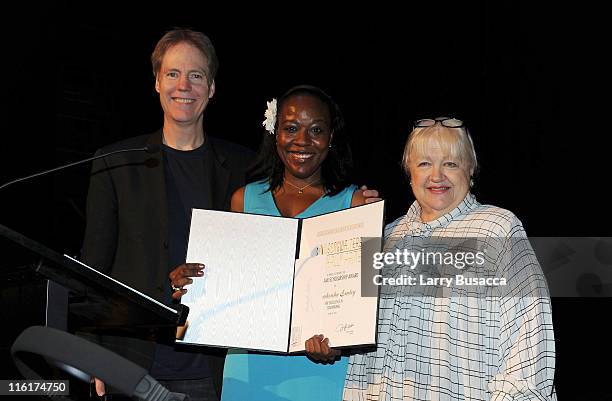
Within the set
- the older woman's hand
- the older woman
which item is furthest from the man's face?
the older woman's hand

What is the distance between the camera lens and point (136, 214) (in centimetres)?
293

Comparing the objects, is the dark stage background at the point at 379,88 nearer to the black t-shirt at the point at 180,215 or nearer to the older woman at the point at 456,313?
the black t-shirt at the point at 180,215

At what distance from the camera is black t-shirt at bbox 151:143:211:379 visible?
283cm

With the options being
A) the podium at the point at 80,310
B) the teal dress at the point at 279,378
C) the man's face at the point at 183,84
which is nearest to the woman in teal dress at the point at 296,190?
the teal dress at the point at 279,378

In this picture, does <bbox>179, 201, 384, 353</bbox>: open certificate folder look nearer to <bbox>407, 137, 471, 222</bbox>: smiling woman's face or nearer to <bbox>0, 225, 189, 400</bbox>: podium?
<bbox>407, 137, 471, 222</bbox>: smiling woman's face

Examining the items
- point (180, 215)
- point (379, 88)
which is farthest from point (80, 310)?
point (379, 88)

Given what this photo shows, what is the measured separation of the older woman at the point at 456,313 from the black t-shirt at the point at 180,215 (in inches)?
23.0

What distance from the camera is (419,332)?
7.79 ft

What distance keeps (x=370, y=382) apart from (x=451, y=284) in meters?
0.38

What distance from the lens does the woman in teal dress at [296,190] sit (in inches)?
106

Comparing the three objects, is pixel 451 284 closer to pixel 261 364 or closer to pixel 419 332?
pixel 419 332

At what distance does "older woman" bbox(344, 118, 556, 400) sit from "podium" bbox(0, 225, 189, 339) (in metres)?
0.87

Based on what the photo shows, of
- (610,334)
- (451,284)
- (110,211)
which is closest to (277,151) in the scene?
(110,211)
